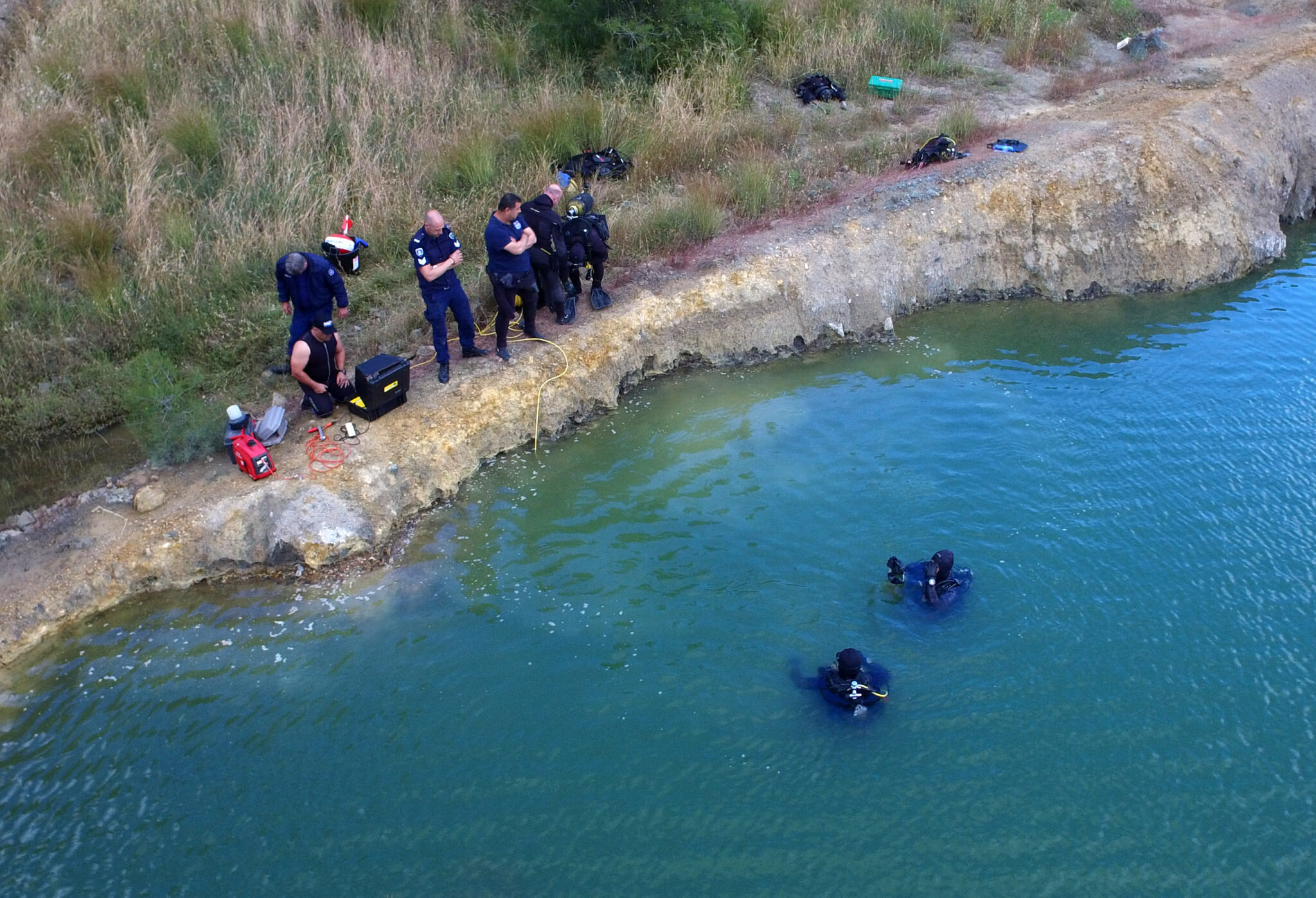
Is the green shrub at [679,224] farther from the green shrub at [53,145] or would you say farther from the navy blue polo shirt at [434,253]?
the green shrub at [53,145]

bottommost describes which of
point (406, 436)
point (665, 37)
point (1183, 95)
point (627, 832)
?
point (627, 832)

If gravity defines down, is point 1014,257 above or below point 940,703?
above

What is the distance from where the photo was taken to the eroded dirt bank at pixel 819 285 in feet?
Answer: 26.3

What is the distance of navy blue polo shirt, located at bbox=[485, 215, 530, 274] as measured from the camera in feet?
29.7

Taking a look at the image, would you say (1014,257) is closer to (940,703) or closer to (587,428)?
(587,428)

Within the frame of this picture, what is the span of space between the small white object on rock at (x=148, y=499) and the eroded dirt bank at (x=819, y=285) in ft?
0.29

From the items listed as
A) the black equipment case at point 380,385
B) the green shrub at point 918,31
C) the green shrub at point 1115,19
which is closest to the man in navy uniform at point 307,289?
the black equipment case at point 380,385

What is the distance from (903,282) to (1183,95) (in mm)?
7073

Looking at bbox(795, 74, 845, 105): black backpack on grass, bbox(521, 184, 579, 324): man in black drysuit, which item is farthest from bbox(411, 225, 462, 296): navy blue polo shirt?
bbox(795, 74, 845, 105): black backpack on grass

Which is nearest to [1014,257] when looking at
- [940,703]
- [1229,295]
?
[1229,295]

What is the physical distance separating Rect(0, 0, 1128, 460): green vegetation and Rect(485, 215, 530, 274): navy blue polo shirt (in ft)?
5.01

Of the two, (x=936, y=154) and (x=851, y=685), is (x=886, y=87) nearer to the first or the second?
(x=936, y=154)

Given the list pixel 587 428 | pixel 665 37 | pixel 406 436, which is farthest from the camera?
pixel 665 37

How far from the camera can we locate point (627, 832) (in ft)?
19.4
